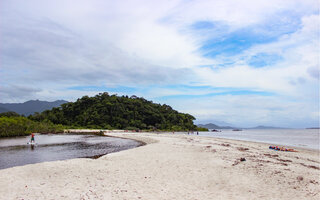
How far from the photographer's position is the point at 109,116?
102625 mm

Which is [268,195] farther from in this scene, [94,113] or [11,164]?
[94,113]

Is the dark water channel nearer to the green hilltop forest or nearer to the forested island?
the forested island

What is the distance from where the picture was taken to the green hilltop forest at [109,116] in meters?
96.8

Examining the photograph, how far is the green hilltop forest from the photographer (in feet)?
317

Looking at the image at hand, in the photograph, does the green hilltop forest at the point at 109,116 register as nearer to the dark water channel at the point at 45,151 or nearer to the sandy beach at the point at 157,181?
the dark water channel at the point at 45,151

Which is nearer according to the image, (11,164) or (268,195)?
(268,195)

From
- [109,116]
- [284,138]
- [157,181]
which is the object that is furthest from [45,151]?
[109,116]

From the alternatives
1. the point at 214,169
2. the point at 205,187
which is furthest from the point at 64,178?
the point at 214,169

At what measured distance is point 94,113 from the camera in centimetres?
10162

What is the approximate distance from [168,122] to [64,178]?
108m

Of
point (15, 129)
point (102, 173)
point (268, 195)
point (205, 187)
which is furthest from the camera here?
point (15, 129)

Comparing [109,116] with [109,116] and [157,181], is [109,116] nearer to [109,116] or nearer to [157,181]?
[109,116]

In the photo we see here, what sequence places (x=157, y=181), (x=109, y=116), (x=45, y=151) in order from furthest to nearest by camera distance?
1. (x=109, y=116)
2. (x=45, y=151)
3. (x=157, y=181)

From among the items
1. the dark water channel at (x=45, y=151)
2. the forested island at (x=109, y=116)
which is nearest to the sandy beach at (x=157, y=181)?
the dark water channel at (x=45, y=151)
